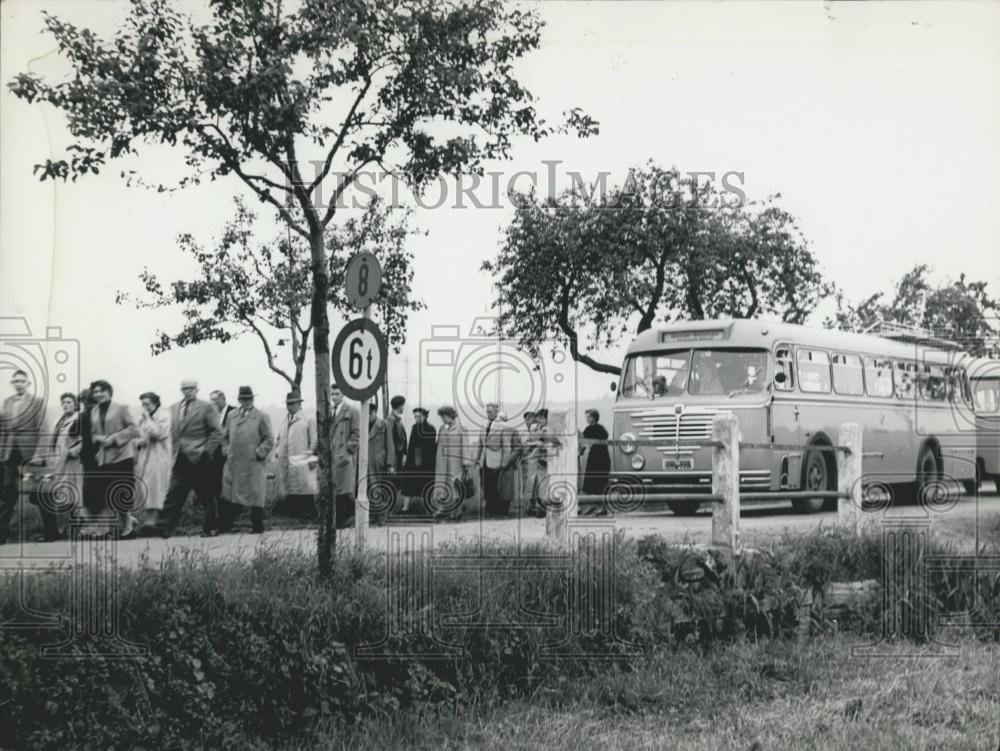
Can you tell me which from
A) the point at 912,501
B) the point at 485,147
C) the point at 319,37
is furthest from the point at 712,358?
the point at 319,37

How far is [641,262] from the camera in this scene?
85.1 ft

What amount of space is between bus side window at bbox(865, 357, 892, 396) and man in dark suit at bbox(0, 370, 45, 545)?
13178mm

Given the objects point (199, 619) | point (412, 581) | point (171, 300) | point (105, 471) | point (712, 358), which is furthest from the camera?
point (712, 358)

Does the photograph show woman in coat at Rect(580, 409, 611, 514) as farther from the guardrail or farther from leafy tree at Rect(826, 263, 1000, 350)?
leafy tree at Rect(826, 263, 1000, 350)

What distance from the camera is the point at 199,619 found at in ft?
20.5

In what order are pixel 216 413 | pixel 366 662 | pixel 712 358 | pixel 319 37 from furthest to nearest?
1. pixel 712 358
2. pixel 216 413
3. pixel 319 37
4. pixel 366 662

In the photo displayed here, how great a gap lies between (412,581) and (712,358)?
9819mm

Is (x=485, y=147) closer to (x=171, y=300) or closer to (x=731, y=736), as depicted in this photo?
(x=731, y=736)

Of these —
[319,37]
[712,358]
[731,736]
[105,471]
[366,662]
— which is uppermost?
[319,37]

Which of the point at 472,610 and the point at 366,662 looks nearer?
the point at 366,662

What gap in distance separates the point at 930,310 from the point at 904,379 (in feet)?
18.7

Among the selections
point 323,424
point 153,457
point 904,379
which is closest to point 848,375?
point 904,379

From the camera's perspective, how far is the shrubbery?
A: 5.70 m

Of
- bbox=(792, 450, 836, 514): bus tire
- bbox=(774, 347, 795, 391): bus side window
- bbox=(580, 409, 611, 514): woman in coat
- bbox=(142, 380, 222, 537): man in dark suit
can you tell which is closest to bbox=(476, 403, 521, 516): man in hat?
bbox=(580, 409, 611, 514): woman in coat
